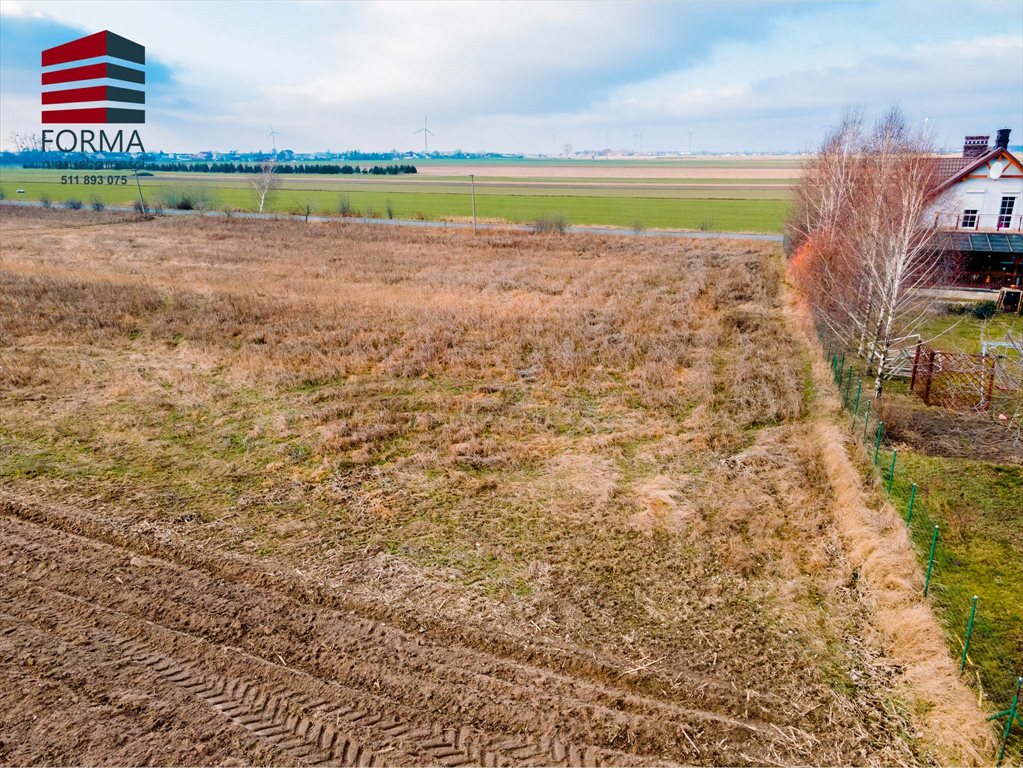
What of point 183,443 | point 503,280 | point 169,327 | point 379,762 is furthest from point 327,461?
point 503,280

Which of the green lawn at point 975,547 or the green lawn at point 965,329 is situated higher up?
the green lawn at point 965,329

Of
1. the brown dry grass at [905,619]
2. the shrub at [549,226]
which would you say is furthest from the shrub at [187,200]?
the brown dry grass at [905,619]

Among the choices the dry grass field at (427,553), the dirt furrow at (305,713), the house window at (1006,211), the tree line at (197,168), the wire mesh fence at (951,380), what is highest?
the tree line at (197,168)

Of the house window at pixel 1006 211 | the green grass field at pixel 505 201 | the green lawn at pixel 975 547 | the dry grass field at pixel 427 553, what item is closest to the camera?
the dry grass field at pixel 427 553

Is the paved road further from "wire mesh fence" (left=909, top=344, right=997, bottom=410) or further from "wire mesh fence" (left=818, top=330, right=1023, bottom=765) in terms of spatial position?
"wire mesh fence" (left=909, top=344, right=997, bottom=410)

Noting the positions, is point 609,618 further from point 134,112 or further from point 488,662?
point 134,112

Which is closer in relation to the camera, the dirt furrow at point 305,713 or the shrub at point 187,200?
the dirt furrow at point 305,713

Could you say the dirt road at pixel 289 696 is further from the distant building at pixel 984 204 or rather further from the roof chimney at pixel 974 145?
the roof chimney at pixel 974 145

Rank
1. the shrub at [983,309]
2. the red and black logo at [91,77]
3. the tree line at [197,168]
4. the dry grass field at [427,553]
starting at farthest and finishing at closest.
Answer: the tree line at [197,168]
the red and black logo at [91,77]
the shrub at [983,309]
the dry grass field at [427,553]
